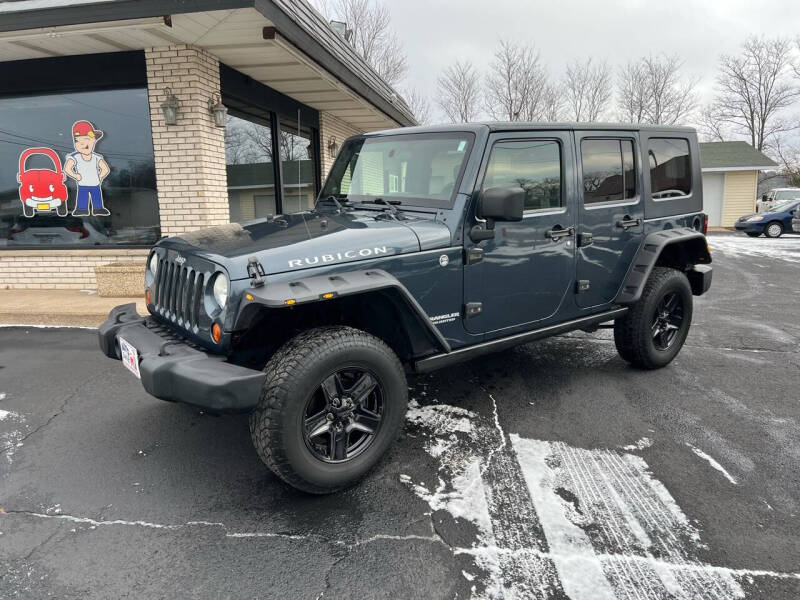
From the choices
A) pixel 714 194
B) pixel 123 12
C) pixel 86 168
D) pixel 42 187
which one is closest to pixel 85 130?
pixel 86 168

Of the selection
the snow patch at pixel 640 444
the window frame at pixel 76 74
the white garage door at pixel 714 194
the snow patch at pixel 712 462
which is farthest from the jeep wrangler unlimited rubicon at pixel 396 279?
the white garage door at pixel 714 194

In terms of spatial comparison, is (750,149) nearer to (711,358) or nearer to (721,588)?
(711,358)

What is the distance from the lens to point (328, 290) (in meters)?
2.50

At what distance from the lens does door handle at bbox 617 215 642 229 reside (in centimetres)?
396

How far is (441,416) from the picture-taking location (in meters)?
3.60

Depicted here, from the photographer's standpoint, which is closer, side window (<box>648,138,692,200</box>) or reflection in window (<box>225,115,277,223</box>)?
side window (<box>648,138,692,200</box>)

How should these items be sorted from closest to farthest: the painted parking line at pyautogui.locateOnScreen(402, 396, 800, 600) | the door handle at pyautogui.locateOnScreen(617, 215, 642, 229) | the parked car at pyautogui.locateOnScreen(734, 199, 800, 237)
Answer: the painted parking line at pyautogui.locateOnScreen(402, 396, 800, 600)
the door handle at pyautogui.locateOnScreen(617, 215, 642, 229)
the parked car at pyautogui.locateOnScreen(734, 199, 800, 237)

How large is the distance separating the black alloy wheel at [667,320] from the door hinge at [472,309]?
6.33 ft

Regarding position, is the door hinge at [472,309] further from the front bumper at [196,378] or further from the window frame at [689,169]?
the window frame at [689,169]

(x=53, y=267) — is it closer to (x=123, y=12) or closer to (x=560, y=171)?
(x=123, y=12)

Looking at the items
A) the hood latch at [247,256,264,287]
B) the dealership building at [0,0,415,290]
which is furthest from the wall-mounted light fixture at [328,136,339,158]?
the hood latch at [247,256,264,287]

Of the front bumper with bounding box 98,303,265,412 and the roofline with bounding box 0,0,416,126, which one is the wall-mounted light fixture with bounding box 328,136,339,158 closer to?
the roofline with bounding box 0,0,416,126

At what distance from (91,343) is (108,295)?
1.54 metres

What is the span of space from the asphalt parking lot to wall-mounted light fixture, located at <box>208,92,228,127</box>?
12.2 feet
